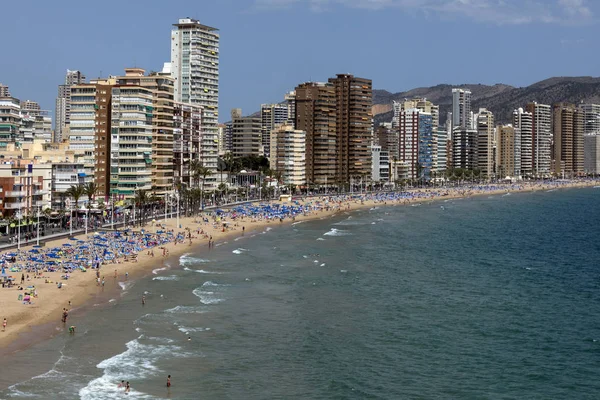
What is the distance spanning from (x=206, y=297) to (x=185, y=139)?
94.6 meters

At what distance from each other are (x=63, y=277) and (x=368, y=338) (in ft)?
101

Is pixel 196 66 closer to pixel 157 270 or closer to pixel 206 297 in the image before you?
pixel 157 270

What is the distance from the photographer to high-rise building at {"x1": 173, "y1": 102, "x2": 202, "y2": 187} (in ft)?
485

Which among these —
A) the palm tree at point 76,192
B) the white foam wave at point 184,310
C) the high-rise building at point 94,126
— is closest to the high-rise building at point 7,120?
the high-rise building at point 94,126

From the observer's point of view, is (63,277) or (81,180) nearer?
(63,277)

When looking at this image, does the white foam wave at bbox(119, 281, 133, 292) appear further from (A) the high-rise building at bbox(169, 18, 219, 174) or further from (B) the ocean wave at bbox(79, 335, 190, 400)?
(A) the high-rise building at bbox(169, 18, 219, 174)

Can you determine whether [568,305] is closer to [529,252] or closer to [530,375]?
[530,375]

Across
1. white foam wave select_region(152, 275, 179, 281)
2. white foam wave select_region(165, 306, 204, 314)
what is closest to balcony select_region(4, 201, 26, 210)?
white foam wave select_region(152, 275, 179, 281)

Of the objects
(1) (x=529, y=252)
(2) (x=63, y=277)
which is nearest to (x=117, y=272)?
(2) (x=63, y=277)

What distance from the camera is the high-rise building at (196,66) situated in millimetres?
178875

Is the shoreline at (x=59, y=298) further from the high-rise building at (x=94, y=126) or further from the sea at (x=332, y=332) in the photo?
the high-rise building at (x=94, y=126)

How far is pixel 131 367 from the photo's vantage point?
4338 cm

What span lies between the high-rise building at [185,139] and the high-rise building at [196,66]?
553 inches

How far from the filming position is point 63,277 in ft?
223
